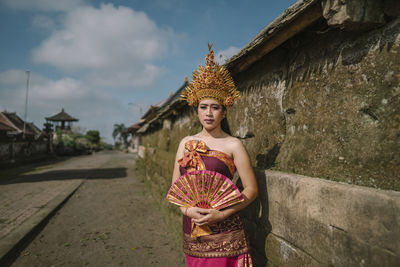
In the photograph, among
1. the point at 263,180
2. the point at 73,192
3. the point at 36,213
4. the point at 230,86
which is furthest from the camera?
the point at 73,192

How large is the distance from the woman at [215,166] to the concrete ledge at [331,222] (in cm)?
22

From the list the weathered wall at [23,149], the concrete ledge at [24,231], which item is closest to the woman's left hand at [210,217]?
the concrete ledge at [24,231]

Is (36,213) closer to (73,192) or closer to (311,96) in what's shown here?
(73,192)

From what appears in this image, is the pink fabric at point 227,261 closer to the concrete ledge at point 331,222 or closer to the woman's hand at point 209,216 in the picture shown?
the concrete ledge at point 331,222

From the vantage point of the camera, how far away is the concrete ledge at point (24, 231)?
3.12m

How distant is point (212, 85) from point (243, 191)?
35.2 inches

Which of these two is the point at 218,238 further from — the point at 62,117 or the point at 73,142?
the point at 62,117

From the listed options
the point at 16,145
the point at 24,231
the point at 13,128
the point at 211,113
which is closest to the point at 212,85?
the point at 211,113

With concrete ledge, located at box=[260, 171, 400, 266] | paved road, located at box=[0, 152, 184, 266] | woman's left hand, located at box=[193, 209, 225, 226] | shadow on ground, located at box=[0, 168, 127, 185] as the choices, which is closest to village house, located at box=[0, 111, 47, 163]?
shadow on ground, located at box=[0, 168, 127, 185]

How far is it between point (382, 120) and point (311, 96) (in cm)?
51

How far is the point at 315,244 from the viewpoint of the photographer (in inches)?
52.7

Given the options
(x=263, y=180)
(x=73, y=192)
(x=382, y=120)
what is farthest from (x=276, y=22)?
(x=73, y=192)

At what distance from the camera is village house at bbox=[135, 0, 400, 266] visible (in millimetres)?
1104

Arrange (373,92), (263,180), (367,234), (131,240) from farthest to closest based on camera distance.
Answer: (131,240) → (263,180) → (373,92) → (367,234)
